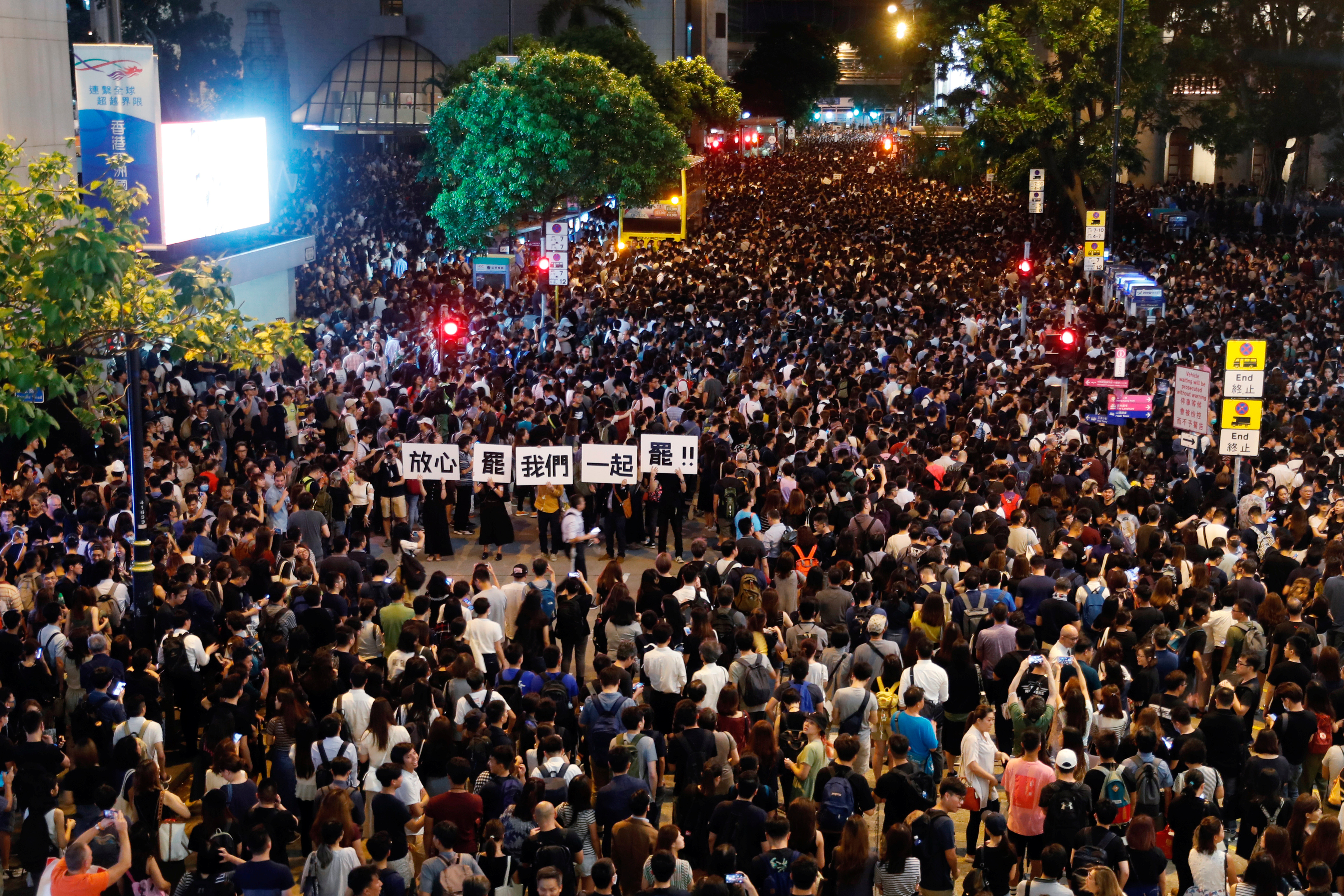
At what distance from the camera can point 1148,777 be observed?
8633mm

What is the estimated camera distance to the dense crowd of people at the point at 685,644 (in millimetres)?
8062

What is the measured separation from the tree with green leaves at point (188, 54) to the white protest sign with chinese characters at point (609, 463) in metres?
43.4

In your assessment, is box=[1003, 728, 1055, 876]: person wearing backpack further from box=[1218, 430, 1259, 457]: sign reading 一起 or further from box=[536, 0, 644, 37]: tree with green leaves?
box=[536, 0, 644, 37]: tree with green leaves

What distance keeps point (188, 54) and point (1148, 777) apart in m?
60.4

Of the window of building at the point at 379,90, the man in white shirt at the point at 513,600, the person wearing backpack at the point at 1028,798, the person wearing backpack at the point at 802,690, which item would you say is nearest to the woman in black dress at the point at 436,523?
the man in white shirt at the point at 513,600

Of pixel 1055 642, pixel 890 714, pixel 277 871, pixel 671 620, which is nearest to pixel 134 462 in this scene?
pixel 671 620

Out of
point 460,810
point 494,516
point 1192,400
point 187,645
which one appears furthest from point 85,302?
point 1192,400

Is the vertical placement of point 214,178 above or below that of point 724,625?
above

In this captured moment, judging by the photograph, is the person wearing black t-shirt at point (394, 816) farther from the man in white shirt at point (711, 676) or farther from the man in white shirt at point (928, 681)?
the man in white shirt at point (928, 681)

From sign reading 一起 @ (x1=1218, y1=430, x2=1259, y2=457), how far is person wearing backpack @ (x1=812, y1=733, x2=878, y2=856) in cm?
814

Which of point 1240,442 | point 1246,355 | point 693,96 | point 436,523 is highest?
point 693,96

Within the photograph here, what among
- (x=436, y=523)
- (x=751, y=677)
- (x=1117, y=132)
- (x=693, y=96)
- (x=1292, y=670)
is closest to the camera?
(x=751, y=677)

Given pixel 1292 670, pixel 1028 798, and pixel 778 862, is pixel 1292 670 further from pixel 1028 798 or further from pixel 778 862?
pixel 778 862

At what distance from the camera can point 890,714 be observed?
9.95m
